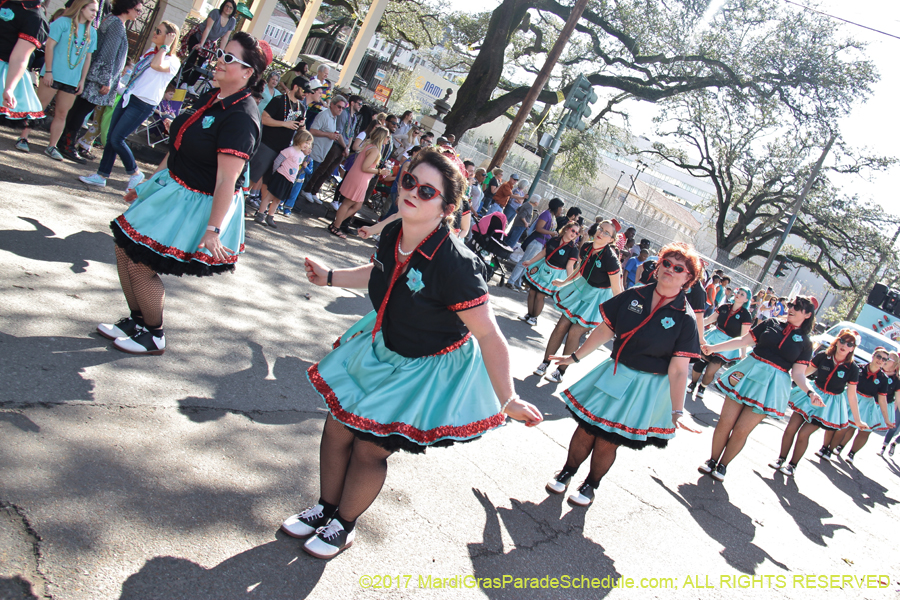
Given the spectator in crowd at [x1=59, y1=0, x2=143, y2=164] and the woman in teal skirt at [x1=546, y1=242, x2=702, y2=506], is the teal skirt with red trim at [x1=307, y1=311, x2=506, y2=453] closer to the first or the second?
the woman in teal skirt at [x1=546, y1=242, x2=702, y2=506]

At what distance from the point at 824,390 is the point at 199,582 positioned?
8.10 meters

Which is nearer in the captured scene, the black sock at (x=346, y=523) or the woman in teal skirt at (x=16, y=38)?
the black sock at (x=346, y=523)

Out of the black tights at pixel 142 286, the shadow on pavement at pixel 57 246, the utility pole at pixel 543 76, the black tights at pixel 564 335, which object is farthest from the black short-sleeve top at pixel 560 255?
the utility pole at pixel 543 76

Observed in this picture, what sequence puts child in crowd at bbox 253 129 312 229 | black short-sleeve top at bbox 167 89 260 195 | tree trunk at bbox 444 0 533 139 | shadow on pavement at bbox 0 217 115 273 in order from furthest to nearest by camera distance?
tree trunk at bbox 444 0 533 139
child in crowd at bbox 253 129 312 229
shadow on pavement at bbox 0 217 115 273
black short-sleeve top at bbox 167 89 260 195

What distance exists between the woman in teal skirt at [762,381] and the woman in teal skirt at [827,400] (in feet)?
4.99

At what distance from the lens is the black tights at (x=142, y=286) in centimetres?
396

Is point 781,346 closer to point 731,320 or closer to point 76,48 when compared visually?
point 731,320

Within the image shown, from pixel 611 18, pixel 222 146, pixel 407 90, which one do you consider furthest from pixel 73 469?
pixel 407 90

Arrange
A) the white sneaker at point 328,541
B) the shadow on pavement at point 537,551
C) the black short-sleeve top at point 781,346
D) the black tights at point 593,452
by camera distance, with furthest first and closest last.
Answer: the black short-sleeve top at point 781,346 → the black tights at point 593,452 → the shadow on pavement at point 537,551 → the white sneaker at point 328,541

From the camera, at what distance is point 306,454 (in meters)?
3.89

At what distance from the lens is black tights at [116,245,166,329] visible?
13.0ft

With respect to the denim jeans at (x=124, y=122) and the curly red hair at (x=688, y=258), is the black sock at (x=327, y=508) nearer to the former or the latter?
the curly red hair at (x=688, y=258)

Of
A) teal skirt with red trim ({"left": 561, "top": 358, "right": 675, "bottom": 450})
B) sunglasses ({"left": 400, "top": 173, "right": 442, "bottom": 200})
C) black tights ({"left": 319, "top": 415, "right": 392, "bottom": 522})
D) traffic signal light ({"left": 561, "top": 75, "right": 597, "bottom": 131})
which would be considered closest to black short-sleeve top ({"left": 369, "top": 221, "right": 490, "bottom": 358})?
sunglasses ({"left": 400, "top": 173, "right": 442, "bottom": 200})

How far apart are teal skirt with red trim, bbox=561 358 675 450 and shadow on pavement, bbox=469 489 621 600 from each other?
651mm
